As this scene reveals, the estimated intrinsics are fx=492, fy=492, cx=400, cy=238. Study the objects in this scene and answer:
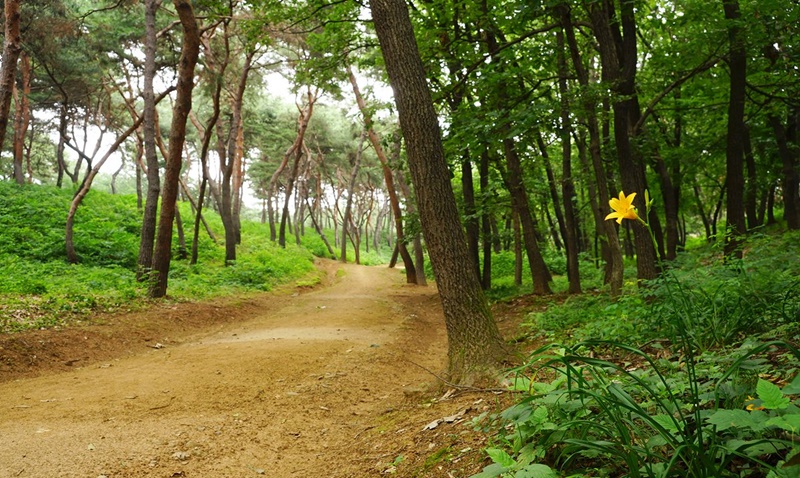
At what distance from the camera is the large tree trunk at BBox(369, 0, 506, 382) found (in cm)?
468

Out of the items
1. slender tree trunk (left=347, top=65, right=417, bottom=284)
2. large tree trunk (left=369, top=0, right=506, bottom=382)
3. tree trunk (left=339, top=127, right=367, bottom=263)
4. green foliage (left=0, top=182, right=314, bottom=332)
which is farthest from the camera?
tree trunk (left=339, top=127, right=367, bottom=263)

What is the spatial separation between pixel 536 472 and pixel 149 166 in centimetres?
1271

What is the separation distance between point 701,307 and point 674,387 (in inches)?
61.5

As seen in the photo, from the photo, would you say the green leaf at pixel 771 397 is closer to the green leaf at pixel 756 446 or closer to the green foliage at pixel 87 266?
the green leaf at pixel 756 446

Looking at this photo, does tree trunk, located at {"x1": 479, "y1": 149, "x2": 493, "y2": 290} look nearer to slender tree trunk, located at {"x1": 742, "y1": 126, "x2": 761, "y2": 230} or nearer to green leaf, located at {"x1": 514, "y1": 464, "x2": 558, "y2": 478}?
slender tree trunk, located at {"x1": 742, "y1": 126, "x2": 761, "y2": 230}

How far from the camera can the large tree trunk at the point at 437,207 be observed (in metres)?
4.68

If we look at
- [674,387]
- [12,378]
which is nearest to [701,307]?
[674,387]

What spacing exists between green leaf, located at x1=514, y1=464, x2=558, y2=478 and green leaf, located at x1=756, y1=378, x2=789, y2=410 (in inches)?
28.3

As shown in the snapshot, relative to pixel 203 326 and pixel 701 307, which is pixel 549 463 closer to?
pixel 701 307

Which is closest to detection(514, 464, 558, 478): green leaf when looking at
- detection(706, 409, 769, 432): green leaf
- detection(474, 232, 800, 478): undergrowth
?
detection(474, 232, 800, 478): undergrowth

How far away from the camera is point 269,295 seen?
14727 mm

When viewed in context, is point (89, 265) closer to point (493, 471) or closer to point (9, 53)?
point (9, 53)

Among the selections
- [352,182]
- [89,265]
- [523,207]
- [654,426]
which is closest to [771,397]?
[654,426]

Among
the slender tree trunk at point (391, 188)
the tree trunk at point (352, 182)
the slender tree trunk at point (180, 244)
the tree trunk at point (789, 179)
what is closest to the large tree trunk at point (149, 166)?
the slender tree trunk at point (180, 244)
